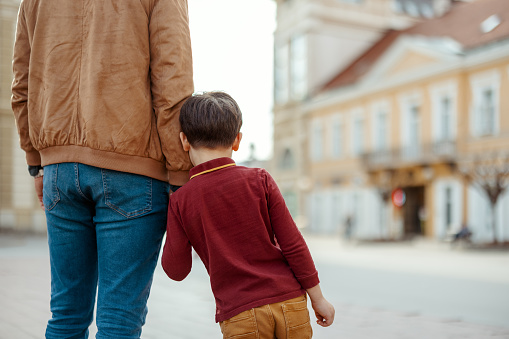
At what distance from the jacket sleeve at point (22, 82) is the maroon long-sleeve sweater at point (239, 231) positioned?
25.1 inches

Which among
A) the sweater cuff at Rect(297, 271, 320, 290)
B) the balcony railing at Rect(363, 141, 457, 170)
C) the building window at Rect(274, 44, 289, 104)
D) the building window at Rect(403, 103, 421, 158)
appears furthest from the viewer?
the building window at Rect(274, 44, 289, 104)

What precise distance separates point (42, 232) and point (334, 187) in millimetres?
17923

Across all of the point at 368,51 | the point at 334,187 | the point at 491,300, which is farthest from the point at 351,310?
the point at 368,51

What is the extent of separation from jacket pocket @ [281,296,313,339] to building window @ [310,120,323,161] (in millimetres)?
34079

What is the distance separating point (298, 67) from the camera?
39219mm

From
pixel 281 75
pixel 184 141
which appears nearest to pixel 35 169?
pixel 184 141

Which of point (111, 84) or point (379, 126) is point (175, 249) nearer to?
point (111, 84)

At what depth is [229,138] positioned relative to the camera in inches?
85.8

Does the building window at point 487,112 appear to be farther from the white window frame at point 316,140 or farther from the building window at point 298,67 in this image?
the building window at point 298,67

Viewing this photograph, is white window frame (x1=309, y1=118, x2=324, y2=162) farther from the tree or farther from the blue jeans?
the blue jeans

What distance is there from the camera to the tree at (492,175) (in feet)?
71.2

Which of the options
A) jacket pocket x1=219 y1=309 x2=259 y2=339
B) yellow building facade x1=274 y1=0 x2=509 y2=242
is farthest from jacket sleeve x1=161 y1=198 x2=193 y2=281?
yellow building facade x1=274 y1=0 x2=509 y2=242

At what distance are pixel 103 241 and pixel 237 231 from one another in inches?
17.5

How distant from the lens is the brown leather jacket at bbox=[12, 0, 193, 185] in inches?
82.3
